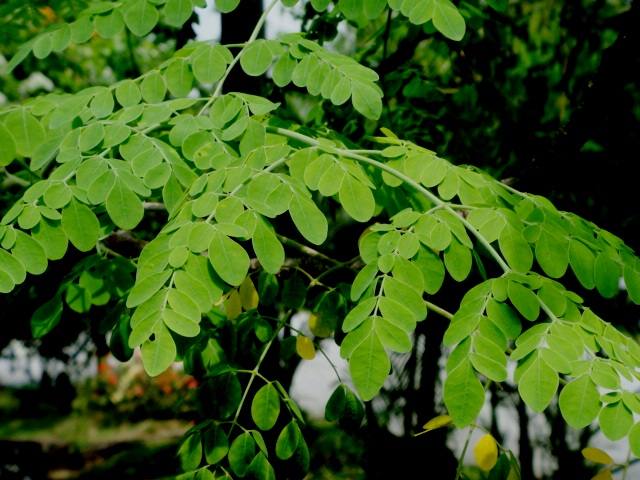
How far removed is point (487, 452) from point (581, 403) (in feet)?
1.66

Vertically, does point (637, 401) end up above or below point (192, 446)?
above

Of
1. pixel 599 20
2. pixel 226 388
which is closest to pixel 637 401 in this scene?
pixel 226 388

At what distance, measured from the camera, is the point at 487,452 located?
163 centimetres

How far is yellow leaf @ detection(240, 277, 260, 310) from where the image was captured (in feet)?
6.42

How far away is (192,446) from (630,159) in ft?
8.62

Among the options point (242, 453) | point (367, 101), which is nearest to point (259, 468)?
point (242, 453)

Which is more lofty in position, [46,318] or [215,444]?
[215,444]

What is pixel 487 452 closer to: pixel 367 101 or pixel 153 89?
pixel 367 101

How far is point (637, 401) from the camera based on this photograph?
119cm

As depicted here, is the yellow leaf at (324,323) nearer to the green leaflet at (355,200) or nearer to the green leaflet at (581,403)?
the green leaflet at (355,200)

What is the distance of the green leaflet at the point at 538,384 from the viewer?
1192 mm

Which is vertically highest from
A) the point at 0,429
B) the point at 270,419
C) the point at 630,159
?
the point at 630,159

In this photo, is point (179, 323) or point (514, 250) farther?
point (514, 250)

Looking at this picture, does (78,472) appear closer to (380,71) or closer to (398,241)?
(380,71)
